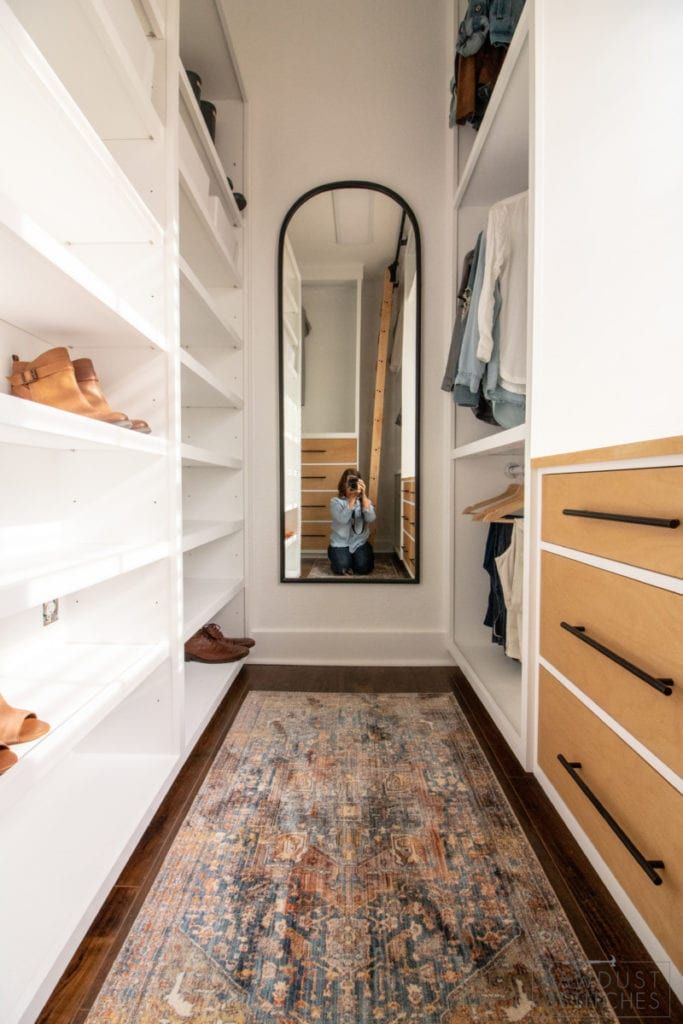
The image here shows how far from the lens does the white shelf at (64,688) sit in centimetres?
83

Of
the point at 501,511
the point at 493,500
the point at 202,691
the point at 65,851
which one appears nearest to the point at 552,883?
the point at 65,851

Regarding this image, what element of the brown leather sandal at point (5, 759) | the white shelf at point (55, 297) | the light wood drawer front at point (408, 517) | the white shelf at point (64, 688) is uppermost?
the white shelf at point (55, 297)

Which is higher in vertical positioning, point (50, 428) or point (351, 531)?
point (50, 428)

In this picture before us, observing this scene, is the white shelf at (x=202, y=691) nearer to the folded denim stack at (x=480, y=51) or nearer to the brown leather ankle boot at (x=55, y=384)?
the brown leather ankle boot at (x=55, y=384)

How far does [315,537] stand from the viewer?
7.87ft

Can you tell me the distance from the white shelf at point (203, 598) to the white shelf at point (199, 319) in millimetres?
999

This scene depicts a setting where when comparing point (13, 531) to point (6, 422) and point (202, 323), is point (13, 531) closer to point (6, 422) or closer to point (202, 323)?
point (6, 422)

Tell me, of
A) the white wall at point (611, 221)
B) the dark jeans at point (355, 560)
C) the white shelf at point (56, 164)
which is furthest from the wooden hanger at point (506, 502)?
the white shelf at point (56, 164)

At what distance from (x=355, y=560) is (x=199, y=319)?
1.17 m

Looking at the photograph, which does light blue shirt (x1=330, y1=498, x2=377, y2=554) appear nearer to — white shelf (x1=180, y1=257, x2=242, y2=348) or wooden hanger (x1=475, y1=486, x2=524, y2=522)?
wooden hanger (x1=475, y1=486, x2=524, y2=522)

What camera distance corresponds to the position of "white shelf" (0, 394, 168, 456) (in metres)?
0.74

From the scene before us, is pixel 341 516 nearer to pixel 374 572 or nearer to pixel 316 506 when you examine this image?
pixel 316 506

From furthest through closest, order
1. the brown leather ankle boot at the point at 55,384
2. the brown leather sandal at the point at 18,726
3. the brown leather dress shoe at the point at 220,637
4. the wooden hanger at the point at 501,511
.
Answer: the brown leather dress shoe at the point at 220,637, the wooden hanger at the point at 501,511, the brown leather ankle boot at the point at 55,384, the brown leather sandal at the point at 18,726

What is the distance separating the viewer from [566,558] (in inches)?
47.8
